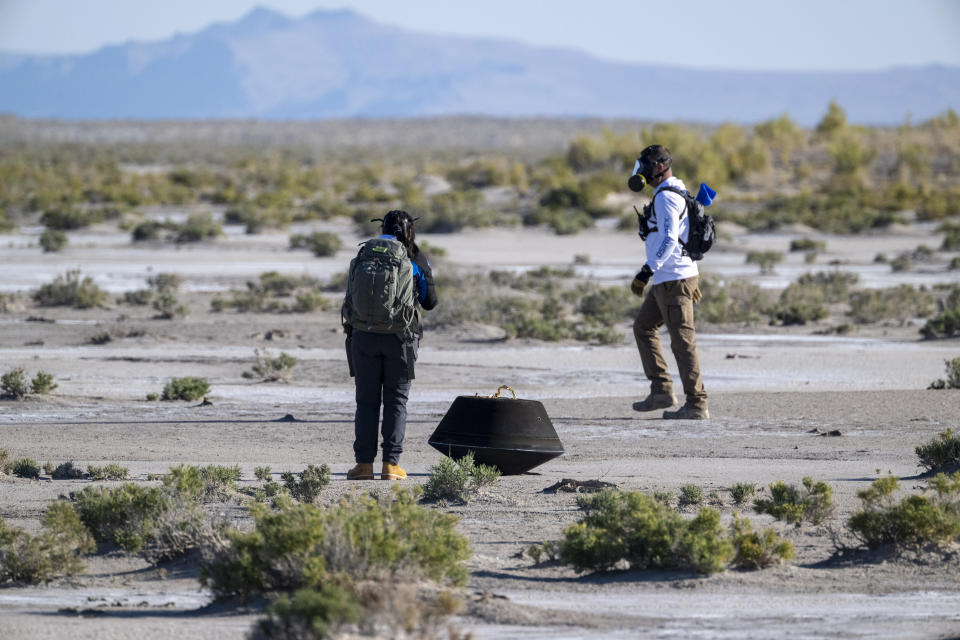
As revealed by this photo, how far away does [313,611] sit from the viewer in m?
4.82

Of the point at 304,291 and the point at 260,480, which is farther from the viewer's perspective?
the point at 304,291

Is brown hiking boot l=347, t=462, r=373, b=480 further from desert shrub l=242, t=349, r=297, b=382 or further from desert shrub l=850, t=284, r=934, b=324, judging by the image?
desert shrub l=850, t=284, r=934, b=324

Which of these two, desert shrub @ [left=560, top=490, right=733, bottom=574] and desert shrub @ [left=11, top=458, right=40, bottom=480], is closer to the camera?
desert shrub @ [left=560, top=490, right=733, bottom=574]

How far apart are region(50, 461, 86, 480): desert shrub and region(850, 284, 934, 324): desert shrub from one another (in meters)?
13.7

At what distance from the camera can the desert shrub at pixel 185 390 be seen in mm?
13258

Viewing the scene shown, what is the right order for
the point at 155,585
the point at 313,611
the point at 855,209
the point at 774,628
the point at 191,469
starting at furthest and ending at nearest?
the point at 855,209
the point at 191,469
the point at 155,585
the point at 774,628
the point at 313,611

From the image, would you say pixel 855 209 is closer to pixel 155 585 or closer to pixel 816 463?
pixel 816 463

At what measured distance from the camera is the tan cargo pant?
1112 cm

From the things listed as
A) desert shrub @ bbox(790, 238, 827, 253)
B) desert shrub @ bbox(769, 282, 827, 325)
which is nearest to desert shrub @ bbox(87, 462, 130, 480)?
desert shrub @ bbox(769, 282, 827, 325)

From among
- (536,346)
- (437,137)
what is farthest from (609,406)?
(437,137)

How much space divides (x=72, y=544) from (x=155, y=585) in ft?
1.99

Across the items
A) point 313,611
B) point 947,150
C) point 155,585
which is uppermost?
point 947,150

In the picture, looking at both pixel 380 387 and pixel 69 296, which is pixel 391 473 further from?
pixel 69 296

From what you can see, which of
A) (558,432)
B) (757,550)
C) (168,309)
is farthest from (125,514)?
(168,309)
